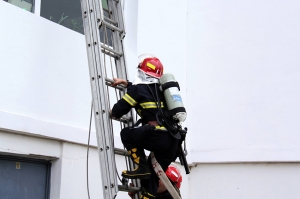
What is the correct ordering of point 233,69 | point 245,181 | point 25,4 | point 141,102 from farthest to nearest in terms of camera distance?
point 233,69, point 245,181, point 25,4, point 141,102

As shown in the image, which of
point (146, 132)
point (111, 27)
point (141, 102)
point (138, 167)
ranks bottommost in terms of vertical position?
point (138, 167)

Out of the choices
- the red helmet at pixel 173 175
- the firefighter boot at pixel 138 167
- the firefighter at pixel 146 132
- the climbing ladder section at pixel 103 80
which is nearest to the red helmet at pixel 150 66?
the firefighter at pixel 146 132

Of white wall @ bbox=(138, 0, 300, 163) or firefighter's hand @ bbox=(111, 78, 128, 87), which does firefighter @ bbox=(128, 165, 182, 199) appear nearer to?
firefighter's hand @ bbox=(111, 78, 128, 87)

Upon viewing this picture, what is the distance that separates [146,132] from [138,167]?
1.12ft

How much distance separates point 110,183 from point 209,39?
389cm

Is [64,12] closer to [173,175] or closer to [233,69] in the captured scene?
[173,175]

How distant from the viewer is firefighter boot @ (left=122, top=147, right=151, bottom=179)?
193 inches

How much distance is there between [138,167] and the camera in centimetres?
496

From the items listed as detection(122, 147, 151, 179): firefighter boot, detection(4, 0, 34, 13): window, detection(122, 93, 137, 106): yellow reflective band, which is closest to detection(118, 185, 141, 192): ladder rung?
detection(122, 147, 151, 179): firefighter boot

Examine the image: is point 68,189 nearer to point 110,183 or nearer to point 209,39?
point 110,183

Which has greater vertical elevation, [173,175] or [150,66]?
[150,66]

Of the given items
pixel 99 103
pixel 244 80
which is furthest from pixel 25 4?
pixel 244 80

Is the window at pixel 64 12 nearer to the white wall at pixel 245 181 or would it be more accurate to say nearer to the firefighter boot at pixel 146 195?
the firefighter boot at pixel 146 195

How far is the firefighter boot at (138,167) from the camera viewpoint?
491 centimetres
